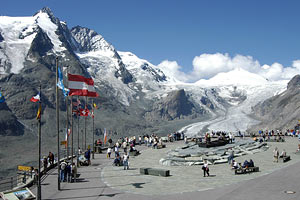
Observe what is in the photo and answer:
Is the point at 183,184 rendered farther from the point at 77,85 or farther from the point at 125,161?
the point at 77,85

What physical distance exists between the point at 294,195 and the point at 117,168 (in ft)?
62.9

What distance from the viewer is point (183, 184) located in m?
24.6

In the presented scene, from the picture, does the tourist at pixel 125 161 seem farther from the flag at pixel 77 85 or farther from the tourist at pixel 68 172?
the flag at pixel 77 85

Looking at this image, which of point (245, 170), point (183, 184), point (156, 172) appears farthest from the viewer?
point (156, 172)

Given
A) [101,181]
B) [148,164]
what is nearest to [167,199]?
[101,181]

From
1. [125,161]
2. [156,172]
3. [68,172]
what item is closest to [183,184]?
[156,172]

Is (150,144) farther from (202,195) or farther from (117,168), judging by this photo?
(202,195)

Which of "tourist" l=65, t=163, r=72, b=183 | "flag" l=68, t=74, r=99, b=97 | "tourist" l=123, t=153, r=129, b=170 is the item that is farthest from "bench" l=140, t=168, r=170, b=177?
"flag" l=68, t=74, r=99, b=97

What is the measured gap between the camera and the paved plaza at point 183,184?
20.5 m

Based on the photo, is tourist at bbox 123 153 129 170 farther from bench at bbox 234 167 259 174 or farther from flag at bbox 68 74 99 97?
bench at bbox 234 167 259 174

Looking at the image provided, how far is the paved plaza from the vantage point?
2048cm

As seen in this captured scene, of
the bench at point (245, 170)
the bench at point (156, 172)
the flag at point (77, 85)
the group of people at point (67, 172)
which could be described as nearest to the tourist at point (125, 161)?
the bench at point (156, 172)

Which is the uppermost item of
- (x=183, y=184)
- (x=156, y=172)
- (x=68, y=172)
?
(x=68, y=172)

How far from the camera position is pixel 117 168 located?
111 feet
